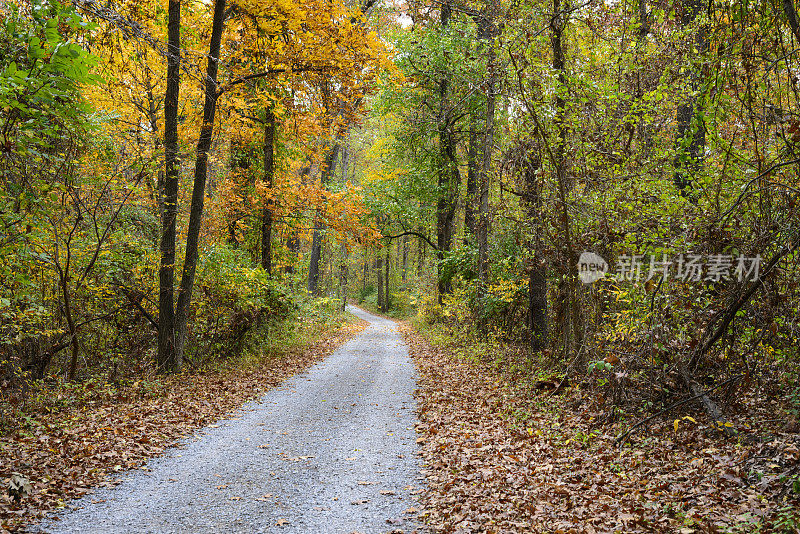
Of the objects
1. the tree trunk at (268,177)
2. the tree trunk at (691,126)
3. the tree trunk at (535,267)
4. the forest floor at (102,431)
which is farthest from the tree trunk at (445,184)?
the forest floor at (102,431)

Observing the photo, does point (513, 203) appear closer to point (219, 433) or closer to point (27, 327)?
point (219, 433)

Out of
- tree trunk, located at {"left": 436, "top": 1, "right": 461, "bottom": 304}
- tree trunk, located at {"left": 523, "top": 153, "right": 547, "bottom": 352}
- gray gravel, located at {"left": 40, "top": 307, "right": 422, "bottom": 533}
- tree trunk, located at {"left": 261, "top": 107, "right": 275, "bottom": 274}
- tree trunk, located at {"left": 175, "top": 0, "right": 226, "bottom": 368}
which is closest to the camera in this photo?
gray gravel, located at {"left": 40, "top": 307, "right": 422, "bottom": 533}

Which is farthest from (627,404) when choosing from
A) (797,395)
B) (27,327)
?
(27,327)

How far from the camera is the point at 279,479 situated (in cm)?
592

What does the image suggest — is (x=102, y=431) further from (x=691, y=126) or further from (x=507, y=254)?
(x=507, y=254)

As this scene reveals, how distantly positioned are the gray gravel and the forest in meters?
0.39

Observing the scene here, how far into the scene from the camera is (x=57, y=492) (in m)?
5.22

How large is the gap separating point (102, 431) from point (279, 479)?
291 centimetres

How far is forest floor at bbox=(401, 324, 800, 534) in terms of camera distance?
4160 mm

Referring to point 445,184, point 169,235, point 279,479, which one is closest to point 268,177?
point 169,235

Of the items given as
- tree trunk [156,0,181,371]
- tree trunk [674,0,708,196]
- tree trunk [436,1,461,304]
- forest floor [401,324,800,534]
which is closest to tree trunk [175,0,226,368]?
tree trunk [156,0,181,371]

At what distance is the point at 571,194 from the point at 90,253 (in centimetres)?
926

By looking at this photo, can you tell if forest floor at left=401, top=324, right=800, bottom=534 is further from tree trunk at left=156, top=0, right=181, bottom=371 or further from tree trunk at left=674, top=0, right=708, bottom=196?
tree trunk at left=156, top=0, right=181, bottom=371

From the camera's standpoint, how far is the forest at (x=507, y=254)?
5117mm
